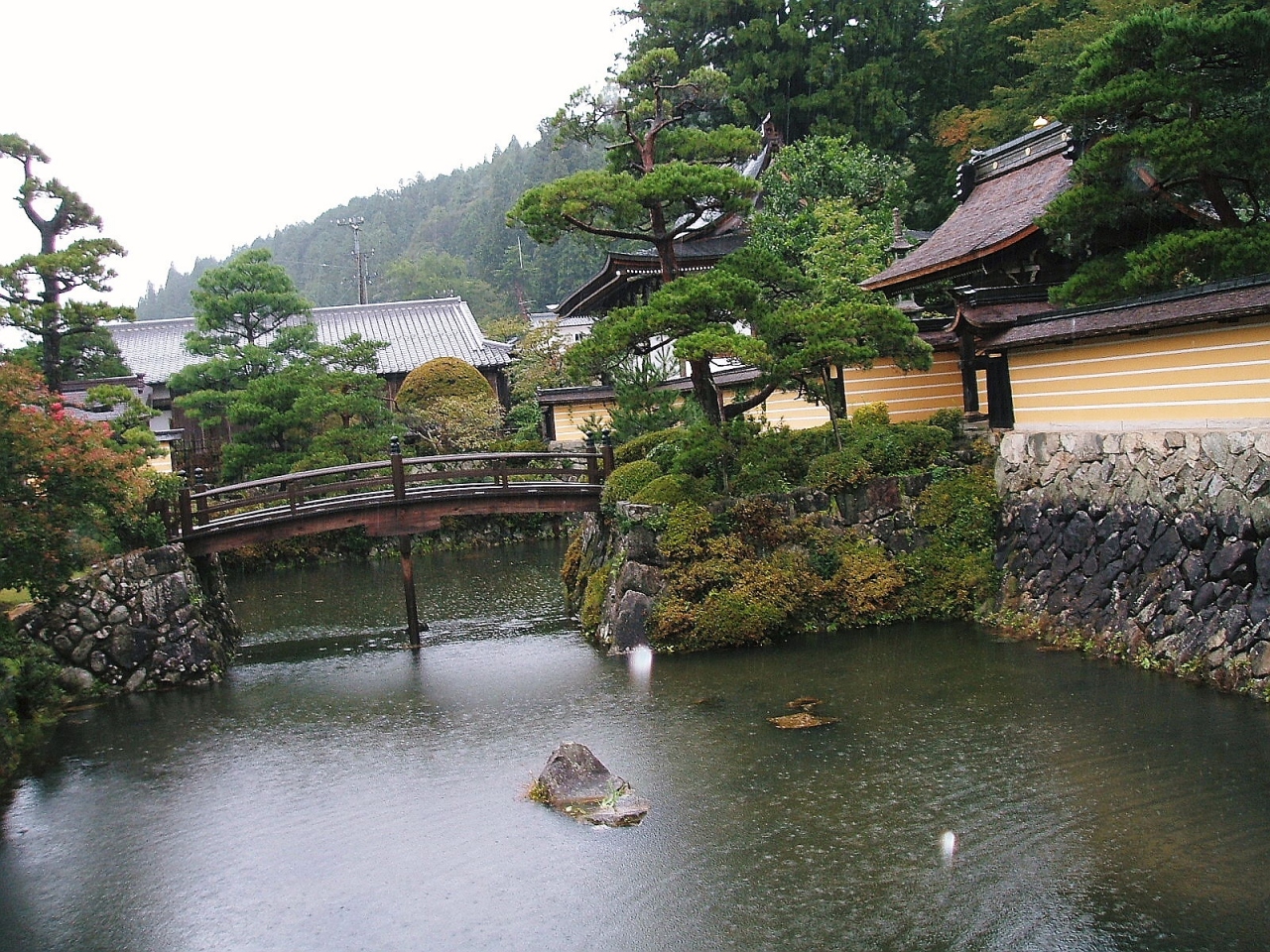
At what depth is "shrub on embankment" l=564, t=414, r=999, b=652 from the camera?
A: 51.1 feet

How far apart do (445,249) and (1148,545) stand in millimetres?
80328

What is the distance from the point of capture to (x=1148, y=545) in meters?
12.7

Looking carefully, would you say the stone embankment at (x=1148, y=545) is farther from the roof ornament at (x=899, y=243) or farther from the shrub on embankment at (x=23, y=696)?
the shrub on embankment at (x=23, y=696)

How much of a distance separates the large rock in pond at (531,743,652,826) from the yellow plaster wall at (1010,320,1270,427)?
7.89 meters

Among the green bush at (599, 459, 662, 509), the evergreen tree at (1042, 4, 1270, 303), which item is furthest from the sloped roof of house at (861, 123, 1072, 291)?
the green bush at (599, 459, 662, 509)

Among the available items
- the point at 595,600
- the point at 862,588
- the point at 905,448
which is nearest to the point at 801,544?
the point at 862,588

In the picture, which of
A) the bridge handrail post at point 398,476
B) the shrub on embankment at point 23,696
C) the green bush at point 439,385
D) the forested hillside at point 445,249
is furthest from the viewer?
the forested hillside at point 445,249

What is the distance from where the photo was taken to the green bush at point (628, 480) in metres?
17.3

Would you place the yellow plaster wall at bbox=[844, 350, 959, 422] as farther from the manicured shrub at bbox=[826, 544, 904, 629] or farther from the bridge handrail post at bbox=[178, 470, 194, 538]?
the bridge handrail post at bbox=[178, 470, 194, 538]

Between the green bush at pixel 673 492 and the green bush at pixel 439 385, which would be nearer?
the green bush at pixel 673 492

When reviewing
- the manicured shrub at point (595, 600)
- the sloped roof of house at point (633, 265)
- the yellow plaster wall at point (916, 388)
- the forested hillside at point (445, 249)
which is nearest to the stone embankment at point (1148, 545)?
the yellow plaster wall at point (916, 388)

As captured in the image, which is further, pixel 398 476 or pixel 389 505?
pixel 398 476

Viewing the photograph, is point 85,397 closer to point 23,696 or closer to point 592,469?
point 23,696

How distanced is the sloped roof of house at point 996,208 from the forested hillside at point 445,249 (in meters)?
33.5
